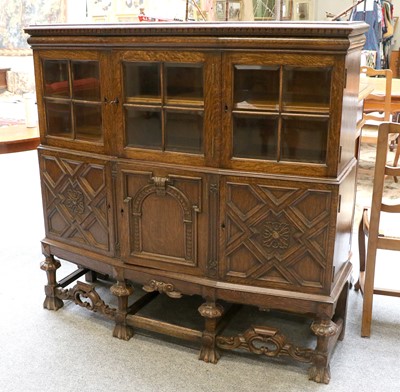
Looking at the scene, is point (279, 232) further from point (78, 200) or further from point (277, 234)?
point (78, 200)

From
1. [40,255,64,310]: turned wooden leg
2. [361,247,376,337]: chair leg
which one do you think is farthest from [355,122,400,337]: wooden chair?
[40,255,64,310]: turned wooden leg

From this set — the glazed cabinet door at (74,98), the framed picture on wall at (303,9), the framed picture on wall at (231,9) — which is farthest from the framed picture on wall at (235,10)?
the framed picture on wall at (303,9)

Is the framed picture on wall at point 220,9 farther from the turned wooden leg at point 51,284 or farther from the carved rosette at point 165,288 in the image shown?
the carved rosette at point 165,288

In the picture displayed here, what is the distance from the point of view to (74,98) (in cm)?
250

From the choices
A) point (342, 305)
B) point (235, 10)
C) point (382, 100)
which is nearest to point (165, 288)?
point (342, 305)

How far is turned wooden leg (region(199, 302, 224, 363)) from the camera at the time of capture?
2.38 metres

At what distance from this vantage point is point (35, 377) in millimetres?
2336

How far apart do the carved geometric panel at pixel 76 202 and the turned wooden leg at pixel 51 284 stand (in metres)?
0.14

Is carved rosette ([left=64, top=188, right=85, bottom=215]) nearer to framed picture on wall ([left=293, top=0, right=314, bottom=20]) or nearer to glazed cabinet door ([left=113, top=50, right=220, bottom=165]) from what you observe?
glazed cabinet door ([left=113, top=50, right=220, bottom=165])

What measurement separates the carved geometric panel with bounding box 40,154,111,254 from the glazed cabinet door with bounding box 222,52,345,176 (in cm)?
65

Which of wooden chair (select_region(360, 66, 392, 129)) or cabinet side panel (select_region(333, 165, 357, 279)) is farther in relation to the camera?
wooden chair (select_region(360, 66, 392, 129))

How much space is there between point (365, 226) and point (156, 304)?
1121 mm

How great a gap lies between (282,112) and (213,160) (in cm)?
33

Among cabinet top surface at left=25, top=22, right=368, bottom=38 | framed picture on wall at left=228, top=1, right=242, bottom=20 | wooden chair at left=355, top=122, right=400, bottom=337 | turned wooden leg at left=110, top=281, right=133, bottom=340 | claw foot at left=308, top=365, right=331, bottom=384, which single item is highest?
framed picture on wall at left=228, top=1, right=242, bottom=20
